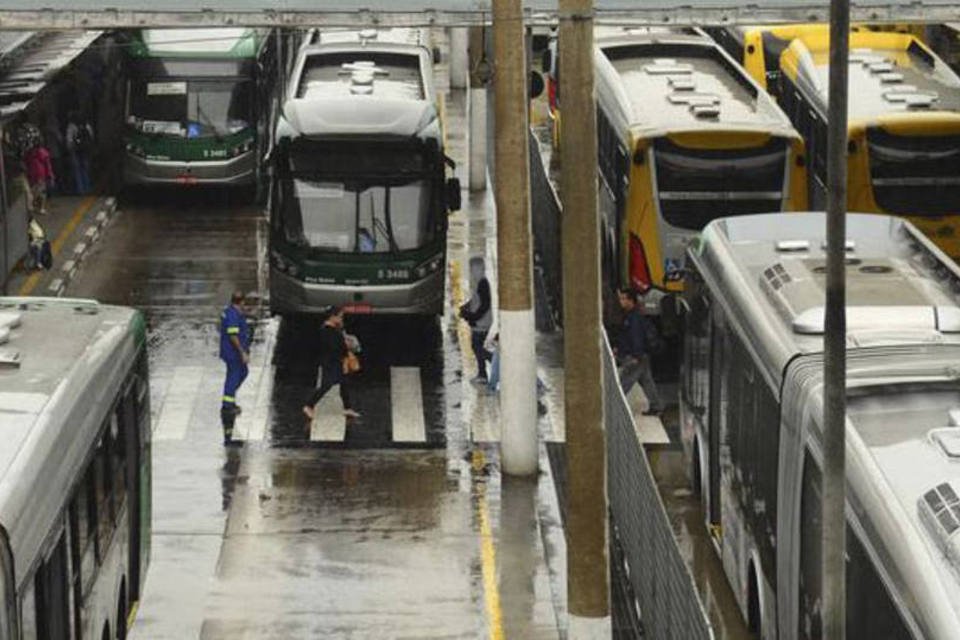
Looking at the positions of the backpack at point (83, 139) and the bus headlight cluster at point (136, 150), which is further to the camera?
the backpack at point (83, 139)

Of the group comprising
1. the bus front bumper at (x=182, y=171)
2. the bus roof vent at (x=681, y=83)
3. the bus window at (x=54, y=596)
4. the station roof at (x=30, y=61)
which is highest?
the bus window at (x=54, y=596)

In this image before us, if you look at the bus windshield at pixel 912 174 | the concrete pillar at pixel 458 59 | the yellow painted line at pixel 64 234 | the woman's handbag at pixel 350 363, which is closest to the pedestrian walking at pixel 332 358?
the woman's handbag at pixel 350 363

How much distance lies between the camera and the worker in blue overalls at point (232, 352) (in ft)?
92.9

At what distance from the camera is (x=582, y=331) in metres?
18.2

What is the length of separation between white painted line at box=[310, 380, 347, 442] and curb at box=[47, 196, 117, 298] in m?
6.41

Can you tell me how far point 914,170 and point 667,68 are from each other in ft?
15.2

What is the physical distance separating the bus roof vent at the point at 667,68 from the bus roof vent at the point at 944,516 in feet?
68.6

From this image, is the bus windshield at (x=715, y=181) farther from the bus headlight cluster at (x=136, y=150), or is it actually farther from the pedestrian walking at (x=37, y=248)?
the bus headlight cluster at (x=136, y=150)

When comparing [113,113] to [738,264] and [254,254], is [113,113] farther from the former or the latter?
[738,264]

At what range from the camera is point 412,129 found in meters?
32.5

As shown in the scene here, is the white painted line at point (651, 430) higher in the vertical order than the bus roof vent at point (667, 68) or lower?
lower

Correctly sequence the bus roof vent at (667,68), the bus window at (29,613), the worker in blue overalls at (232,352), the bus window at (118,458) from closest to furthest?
1. the bus window at (29,613)
2. the bus window at (118,458)
3. the worker in blue overalls at (232,352)
4. the bus roof vent at (667,68)

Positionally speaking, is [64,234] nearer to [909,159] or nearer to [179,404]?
[179,404]

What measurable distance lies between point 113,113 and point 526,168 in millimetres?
23520
